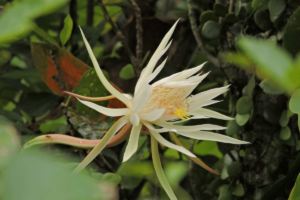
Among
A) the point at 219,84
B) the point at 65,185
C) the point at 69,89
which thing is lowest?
the point at 219,84

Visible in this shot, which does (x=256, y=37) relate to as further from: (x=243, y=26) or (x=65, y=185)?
(x=65, y=185)

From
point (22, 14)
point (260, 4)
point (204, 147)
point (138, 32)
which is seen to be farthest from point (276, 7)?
point (22, 14)

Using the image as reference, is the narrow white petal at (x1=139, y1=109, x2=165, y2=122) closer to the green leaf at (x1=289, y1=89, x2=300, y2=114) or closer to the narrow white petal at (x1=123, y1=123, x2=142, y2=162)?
the narrow white petal at (x1=123, y1=123, x2=142, y2=162)

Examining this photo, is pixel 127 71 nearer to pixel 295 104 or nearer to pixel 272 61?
pixel 295 104

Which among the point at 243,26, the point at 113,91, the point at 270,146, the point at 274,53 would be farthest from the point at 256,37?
the point at 274,53

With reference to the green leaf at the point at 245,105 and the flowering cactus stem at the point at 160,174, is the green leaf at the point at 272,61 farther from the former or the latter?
the green leaf at the point at 245,105

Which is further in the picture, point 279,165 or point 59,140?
point 279,165

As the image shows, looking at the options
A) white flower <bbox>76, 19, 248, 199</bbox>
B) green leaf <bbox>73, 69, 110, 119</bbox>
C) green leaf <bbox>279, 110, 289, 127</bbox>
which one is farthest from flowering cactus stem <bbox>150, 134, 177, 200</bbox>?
green leaf <bbox>279, 110, 289, 127</bbox>
